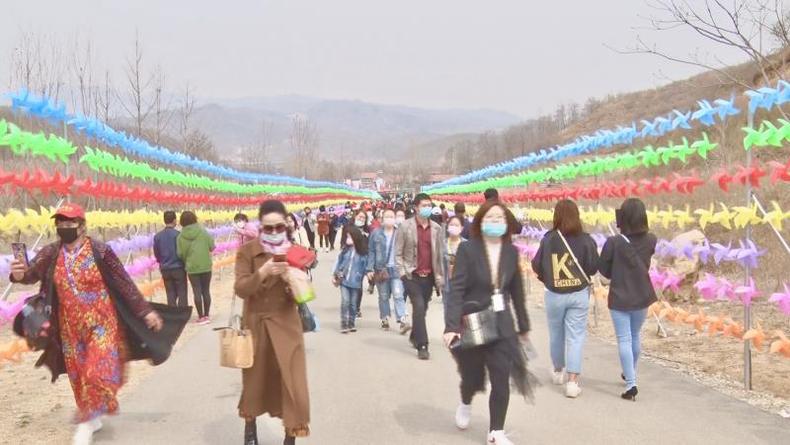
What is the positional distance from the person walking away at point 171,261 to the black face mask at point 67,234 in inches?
232

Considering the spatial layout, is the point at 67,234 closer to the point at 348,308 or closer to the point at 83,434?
the point at 83,434

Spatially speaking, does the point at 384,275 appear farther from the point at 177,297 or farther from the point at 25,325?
the point at 25,325

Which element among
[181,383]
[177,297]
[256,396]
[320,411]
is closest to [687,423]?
[320,411]

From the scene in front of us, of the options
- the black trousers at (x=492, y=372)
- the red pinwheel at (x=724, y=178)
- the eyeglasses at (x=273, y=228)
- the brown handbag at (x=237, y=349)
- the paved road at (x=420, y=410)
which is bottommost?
the paved road at (x=420, y=410)

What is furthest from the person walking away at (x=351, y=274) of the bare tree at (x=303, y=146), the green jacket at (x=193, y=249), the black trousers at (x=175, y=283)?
the bare tree at (x=303, y=146)

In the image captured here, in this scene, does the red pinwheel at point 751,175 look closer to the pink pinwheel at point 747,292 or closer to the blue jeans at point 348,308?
the pink pinwheel at point 747,292

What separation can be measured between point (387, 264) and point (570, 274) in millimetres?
4131

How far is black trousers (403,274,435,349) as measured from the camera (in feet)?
27.3

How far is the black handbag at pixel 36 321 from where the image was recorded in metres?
5.05

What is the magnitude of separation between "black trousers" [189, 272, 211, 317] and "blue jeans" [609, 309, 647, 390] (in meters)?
7.02

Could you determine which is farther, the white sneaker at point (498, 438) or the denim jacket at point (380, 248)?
the denim jacket at point (380, 248)

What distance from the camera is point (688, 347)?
28.9ft

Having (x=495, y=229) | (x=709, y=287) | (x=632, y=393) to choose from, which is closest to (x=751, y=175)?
(x=709, y=287)

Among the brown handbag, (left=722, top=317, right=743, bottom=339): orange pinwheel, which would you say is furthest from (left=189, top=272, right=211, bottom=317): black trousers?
(left=722, top=317, right=743, bottom=339): orange pinwheel
